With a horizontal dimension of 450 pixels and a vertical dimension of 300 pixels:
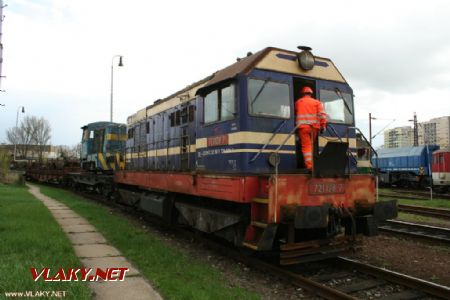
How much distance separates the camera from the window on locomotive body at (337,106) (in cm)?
752

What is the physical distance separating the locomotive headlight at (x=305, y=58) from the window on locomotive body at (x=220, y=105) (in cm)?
147

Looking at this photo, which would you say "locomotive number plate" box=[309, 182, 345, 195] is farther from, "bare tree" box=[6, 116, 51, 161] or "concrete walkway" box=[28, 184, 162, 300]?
"bare tree" box=[6, 116, 51, 161]

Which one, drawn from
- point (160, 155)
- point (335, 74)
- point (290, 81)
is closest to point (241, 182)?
point (290, 81)

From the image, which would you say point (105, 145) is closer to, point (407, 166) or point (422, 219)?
point (422, 219)

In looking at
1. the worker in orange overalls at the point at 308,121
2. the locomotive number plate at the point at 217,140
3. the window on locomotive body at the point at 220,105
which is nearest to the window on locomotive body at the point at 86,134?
the window on locomotive body at the point at 220,105

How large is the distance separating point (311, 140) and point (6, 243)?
569 cm

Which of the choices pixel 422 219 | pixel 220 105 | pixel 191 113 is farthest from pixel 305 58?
pixel 422 219

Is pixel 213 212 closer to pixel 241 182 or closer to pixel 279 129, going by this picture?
pixel 241 182

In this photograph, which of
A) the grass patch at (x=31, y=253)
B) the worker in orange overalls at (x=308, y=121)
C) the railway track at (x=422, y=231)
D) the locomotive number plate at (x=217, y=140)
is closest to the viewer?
the grass patch at (x=31, y=253)

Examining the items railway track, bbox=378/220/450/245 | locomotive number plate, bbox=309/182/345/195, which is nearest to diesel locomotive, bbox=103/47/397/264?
locomotive number plate, bbox=309/182/345/195

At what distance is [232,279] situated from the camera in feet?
19.9

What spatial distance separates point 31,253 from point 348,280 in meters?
5.10

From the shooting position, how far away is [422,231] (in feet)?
33.2

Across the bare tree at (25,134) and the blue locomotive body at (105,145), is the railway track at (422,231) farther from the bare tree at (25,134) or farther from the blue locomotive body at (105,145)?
the bare tree at (25,134)
